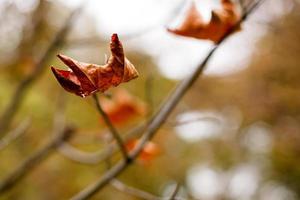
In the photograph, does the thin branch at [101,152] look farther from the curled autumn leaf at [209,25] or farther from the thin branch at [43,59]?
the curled autumn leaf at [209,25]

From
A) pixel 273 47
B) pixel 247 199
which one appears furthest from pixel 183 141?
pixel 273 47

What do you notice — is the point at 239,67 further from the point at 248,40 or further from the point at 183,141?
the point at 183,141

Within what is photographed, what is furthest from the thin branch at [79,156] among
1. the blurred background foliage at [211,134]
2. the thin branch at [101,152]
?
the blurred background foliage at [211,134]

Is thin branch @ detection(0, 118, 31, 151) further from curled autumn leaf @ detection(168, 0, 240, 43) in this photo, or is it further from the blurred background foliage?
the blurred background foliage

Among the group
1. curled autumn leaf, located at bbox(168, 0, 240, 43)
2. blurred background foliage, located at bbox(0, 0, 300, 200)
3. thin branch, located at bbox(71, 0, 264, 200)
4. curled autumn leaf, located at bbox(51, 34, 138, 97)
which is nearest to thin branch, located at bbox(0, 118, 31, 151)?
thin branch, located at bbox(71, 0, 264, 200)

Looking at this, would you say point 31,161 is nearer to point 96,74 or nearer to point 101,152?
point 101,152

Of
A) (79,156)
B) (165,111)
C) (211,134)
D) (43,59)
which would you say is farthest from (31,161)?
(211,134)
